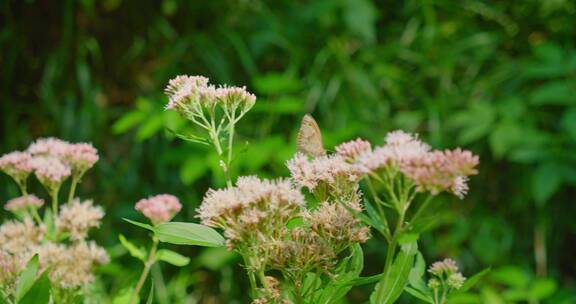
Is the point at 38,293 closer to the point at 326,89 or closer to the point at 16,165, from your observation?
the point at 16,165

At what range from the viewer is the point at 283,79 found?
1691mm

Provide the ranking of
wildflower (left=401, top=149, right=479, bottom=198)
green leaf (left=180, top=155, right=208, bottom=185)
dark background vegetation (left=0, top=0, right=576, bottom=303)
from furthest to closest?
dark background vegetation (left=0, top=0, right=576, bottom=303) < green leaf (left=180, top=155, right=208, bottom=185) < wildflower (left=401, top=149, right=479, bottom=198)

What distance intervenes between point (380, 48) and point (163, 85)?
748 millimetres

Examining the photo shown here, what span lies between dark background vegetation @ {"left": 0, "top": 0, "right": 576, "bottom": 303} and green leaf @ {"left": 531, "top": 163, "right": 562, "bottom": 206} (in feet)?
0.03

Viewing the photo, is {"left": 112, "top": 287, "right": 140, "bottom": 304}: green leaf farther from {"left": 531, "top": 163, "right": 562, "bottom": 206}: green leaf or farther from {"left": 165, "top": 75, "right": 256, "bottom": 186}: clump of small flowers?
{"left": 531, "top": 163, "right": 562, "bottom": 206}: green leaf

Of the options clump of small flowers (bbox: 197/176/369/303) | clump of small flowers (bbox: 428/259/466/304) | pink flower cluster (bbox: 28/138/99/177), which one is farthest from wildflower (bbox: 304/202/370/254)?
pink flower cluster (bbox: 28/138/99/177)

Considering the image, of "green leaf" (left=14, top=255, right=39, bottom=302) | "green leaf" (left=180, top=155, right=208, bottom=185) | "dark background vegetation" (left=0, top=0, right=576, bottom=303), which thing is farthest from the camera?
"dark background vegetation" (left=0, top=0, right=576, bottom=303)

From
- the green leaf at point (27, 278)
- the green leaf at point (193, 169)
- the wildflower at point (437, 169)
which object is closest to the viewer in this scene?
the wildflower at point (437, 169)

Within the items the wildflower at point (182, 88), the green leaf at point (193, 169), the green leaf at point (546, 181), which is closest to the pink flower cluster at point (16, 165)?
the wildflower at point (182, 88)

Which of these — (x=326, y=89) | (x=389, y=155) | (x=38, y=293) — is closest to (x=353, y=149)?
(x=389, y=155)

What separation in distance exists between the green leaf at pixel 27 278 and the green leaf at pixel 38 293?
3 cm

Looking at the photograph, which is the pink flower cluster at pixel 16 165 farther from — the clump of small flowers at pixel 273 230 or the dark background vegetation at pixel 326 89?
→ the dark background vegetation at pixel 326 89

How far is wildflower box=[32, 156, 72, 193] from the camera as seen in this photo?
0.75 metres

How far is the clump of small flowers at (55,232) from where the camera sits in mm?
642
